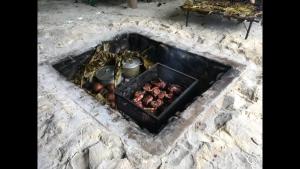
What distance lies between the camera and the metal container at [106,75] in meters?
4.30

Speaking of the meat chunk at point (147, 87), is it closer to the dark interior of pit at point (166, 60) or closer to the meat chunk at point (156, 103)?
the meat chunk at point (156, 103)

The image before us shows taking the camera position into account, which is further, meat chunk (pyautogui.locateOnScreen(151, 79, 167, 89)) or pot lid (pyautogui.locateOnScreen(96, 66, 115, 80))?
pot lid (pyautogui.locateOnScreen(96, 66, 115, 80))

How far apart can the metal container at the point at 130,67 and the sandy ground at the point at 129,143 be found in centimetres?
85

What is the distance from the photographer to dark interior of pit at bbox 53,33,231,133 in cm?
421

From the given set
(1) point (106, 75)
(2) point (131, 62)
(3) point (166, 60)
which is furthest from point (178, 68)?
(1) point (106, 75)

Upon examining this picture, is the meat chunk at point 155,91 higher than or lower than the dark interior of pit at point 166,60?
lower

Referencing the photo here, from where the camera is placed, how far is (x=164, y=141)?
2617 mm

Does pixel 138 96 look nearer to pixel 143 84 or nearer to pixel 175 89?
pixel 143 84

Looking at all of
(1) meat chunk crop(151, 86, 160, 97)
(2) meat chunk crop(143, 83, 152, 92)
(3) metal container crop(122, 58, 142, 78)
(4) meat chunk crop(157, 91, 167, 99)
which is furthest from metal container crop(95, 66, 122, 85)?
(4) meat chunk crop(157, 91, 167, 99)

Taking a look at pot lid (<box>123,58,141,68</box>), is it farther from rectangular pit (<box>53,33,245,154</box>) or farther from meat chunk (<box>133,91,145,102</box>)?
meat chunk (<box>133,91,145,102</box>)

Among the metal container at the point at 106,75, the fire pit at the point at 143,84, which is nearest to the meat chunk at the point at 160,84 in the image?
the fire pit at the point at 143,84

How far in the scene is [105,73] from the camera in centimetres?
438

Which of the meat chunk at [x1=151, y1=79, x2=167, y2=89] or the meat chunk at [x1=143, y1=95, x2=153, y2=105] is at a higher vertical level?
the meat chunk at [x1=151, y1=79, x2=167, y2=89]
